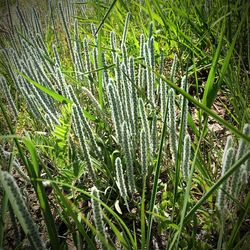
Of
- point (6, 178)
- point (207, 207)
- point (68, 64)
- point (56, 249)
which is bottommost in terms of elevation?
point (207, 207)

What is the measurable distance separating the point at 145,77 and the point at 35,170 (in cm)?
48

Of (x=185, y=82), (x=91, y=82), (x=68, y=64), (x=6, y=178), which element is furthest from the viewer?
(x=68, y=64)

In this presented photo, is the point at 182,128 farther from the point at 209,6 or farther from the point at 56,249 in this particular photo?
the point at 209,6

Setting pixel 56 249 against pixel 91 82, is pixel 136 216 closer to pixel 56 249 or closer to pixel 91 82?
pixel 56 249

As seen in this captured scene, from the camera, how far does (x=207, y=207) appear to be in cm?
75

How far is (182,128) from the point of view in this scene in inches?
22.6

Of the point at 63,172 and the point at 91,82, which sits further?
the point at 91,82

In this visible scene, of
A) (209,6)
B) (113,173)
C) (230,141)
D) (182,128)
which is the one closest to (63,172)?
(113,173)

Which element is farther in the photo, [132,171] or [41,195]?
[132,171]

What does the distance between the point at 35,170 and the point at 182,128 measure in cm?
30

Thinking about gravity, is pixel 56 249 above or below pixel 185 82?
below

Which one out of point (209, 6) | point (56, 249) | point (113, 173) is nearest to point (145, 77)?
point (113, 173)

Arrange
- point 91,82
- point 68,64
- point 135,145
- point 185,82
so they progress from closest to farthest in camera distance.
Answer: point 185,82, point 135,145, point 91,82, point 68,64

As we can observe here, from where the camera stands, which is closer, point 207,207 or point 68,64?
point 207,207
